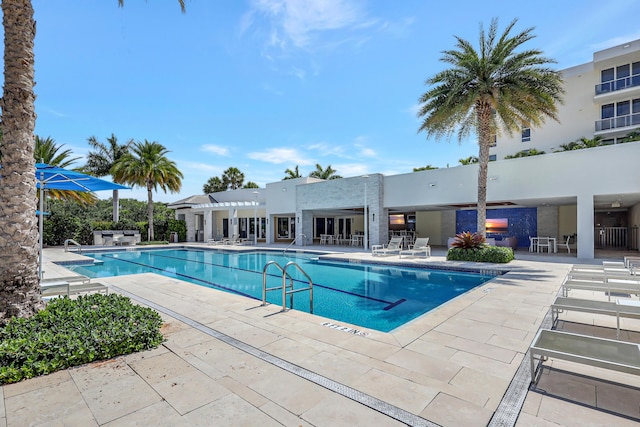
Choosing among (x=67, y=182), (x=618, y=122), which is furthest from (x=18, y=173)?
(x=618, y=122)

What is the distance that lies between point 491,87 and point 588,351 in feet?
39.2

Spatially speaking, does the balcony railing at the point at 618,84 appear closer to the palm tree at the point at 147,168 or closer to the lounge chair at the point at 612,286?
the lounge chair at the point at 612,286

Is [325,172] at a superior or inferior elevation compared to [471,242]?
superior

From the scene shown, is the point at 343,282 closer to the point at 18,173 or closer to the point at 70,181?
the point at 70,181

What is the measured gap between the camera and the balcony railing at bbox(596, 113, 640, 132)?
67.9ft

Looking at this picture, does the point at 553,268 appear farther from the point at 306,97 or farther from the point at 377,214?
the point at 306,97

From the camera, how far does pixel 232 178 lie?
43.3m

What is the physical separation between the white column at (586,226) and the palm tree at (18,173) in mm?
17487

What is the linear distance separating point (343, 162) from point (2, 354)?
1257 inches

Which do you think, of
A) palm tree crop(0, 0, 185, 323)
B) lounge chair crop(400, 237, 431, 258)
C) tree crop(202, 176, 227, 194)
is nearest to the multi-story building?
lounge chair crop(400, 237, 431, 258)

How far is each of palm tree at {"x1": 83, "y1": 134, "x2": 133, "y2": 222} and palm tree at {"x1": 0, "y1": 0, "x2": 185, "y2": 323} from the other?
26.4 m

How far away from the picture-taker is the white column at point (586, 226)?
43.9 ft

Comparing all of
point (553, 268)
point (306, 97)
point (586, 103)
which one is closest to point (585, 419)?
point (553, 268)

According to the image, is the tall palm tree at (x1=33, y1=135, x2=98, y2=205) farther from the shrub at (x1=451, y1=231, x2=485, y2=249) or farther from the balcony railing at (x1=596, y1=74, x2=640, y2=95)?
the balcony railing at (x1=596, y1=74, x2=640, y2=95)
